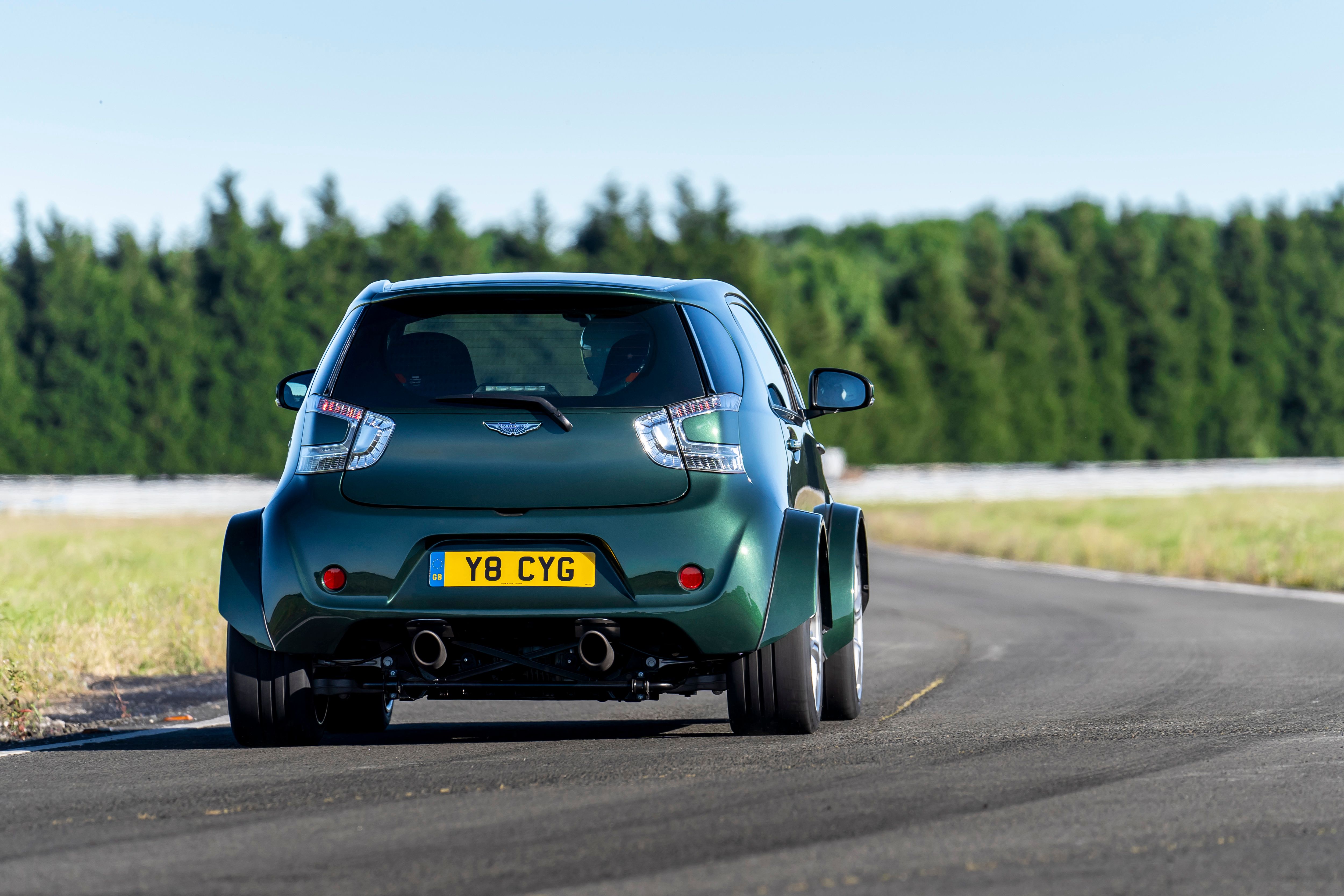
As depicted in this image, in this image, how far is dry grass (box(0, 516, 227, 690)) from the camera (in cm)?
1016

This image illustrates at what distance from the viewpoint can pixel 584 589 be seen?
20.7 feet

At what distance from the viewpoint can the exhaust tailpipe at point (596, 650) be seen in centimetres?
631

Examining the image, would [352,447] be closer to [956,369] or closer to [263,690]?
[263,690]

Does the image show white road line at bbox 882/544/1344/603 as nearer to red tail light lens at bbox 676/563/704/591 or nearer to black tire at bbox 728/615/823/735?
black tire at bbox 728/615/823/735

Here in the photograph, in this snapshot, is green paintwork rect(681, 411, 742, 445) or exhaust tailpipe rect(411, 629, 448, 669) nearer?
exhaust tailpipe rect(411, 629, 448, 669)

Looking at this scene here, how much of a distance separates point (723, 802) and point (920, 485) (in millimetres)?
42557

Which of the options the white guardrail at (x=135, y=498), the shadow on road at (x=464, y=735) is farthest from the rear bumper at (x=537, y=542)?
the white guardrail at (x=135, y=498)

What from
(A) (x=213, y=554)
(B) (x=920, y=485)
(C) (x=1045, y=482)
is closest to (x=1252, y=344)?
(C) (x=1045, y=482)

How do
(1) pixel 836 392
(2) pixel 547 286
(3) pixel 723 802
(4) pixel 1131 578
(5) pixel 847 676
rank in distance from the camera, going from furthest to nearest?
(4) pixel 1131 578 < (1) pixel 836 392 < (5) pixel 847 676 < (2) pixel 547 286 < (3) pixel 723 802

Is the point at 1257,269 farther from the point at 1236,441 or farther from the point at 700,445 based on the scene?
the point at 700,445

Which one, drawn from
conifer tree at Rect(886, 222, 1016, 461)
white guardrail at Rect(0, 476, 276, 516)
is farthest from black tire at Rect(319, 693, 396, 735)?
conifer tree at Rect(886, 222, 1016, 461)

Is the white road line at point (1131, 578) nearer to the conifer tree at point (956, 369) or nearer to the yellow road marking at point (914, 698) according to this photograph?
the yellow road marking at point (914, 698)

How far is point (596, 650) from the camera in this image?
6340mm

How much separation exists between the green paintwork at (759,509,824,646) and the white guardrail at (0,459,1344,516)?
106 ft
